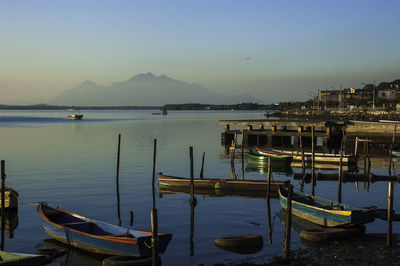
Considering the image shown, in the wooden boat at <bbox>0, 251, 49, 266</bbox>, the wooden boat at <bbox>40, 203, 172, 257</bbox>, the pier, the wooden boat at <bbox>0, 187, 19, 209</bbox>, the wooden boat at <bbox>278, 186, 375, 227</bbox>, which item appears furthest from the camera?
the pier

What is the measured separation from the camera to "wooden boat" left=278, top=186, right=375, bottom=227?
1858cm

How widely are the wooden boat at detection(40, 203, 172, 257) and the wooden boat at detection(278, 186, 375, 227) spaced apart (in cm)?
753

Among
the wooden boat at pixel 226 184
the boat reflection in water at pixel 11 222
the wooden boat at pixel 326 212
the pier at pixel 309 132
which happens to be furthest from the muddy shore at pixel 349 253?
the pier at pixel 309 132

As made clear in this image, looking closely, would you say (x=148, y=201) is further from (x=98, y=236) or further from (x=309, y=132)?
(x=309, y=132)

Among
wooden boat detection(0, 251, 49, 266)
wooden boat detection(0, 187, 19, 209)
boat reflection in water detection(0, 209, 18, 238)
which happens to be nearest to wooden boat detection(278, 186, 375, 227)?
wooden boat detection(0, 251, 49, 266)

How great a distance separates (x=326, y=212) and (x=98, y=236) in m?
9.67

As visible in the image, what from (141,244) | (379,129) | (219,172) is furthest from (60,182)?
(379,129)

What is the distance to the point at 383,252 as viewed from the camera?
1622 centimetres

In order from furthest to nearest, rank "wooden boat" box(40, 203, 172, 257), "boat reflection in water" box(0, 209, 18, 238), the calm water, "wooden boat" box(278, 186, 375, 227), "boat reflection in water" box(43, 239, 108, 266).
Answer: "boat reflection in water" box(0, 209, 18, 238) → "wooden boat" box(278, 186, 375, 227) → the calm water → "boat reflection in water" box(43, 239, 108, 266) → "wooden boat" box(40, 203, 172, 257)

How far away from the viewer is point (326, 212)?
19578mm

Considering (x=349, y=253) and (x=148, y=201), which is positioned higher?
(x=349, y=253)

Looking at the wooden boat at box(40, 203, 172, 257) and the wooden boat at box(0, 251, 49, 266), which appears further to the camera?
the wooden boat at box(40, 203, 172, 257)

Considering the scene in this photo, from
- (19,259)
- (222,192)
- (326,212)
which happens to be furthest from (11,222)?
(326,212)

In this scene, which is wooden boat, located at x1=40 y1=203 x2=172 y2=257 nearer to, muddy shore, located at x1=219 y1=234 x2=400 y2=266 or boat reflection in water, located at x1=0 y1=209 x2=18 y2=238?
boat reflection in water, located at x1=0 y1=209 x2=18 y2=238
